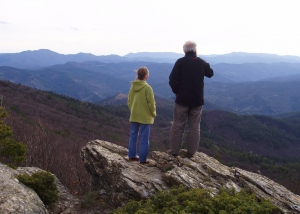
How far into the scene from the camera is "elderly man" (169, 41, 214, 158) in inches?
236

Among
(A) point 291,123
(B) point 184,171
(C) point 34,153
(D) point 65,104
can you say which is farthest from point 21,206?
(A) point 291,123

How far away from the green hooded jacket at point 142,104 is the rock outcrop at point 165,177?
43.4 inches

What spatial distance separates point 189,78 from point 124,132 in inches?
1663

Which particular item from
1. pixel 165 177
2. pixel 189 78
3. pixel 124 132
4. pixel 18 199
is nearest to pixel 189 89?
pixel 189 78

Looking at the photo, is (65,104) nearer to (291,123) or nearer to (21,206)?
(21,206)

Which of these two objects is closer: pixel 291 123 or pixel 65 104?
pixel 65 104

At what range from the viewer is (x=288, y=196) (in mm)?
5371

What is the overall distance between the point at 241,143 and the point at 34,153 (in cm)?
6969

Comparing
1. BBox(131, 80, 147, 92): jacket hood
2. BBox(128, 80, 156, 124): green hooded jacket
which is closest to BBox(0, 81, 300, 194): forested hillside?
BBox(128, 80, 156, 124): green hooded jacket

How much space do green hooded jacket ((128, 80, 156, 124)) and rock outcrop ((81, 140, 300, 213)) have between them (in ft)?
3.61

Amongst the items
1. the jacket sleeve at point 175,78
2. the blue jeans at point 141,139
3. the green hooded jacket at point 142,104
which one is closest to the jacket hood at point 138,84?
the green hooded jacket at point 142,104

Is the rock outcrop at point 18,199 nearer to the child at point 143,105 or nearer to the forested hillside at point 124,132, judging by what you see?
the child at point 143,105

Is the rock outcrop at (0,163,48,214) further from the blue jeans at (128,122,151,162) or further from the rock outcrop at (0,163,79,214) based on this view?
the blue jeans at (128,122,151,162)

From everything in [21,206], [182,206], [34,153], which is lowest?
[34,153]
